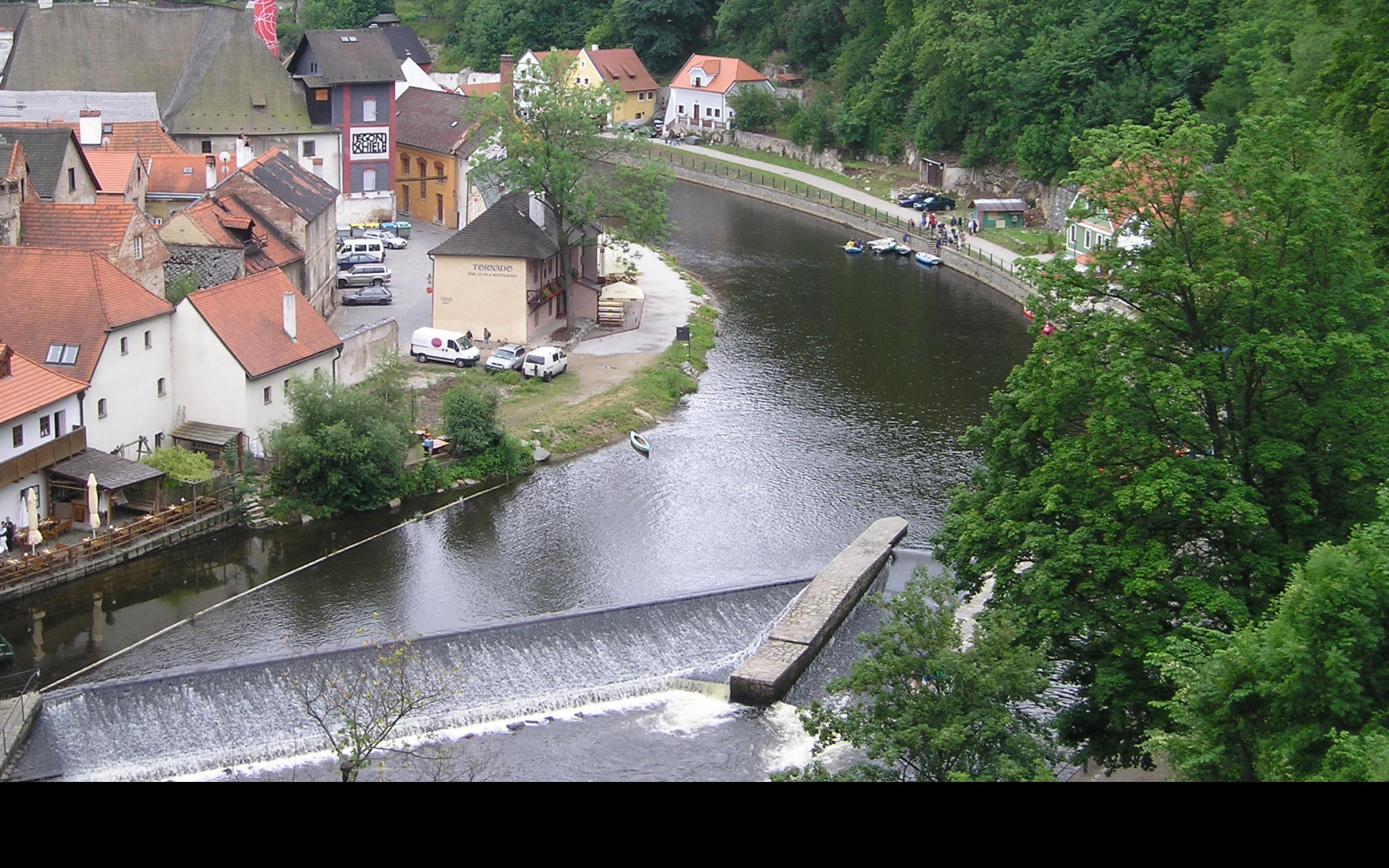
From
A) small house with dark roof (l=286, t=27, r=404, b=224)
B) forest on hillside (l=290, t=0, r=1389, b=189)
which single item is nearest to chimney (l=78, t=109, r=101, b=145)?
small house with dark roof (l=286, t=27, r=404, b=224)

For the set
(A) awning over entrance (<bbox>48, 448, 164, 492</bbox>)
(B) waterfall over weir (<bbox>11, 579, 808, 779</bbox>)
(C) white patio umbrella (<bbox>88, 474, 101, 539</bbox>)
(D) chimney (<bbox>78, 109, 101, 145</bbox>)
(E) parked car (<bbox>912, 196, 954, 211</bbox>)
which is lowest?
(B) waterfall over weir (<bbox>11, 579, 808, 779</bbox>)

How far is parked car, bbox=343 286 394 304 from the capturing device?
52156mm

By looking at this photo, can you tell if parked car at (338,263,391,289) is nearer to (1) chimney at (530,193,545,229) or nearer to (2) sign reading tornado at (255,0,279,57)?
(1) chimney at (530,193,545,229)

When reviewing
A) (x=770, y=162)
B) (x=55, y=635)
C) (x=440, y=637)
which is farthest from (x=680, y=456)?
(x=770, y=162)

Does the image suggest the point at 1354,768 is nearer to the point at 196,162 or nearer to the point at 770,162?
the point at 196,162

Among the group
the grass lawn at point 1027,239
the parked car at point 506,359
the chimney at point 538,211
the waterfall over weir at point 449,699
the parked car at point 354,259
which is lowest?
the waterfall over weir at point 449,699

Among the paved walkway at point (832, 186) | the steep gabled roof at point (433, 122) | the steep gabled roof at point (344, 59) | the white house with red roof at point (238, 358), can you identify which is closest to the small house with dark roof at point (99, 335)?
the white house with red roof at point (238, 358)

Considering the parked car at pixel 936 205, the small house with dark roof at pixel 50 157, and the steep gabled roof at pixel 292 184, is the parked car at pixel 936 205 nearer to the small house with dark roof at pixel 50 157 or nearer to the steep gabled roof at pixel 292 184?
the steep gabled roof at pixel 292 184

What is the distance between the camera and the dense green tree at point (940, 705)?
1873 cm

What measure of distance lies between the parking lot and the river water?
10492 mm

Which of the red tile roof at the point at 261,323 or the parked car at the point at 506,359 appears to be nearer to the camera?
the red tile roof at the point at 261,323

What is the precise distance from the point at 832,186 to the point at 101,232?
171 ft

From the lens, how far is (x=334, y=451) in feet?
115

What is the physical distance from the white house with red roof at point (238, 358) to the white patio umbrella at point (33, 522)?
5.87 m
